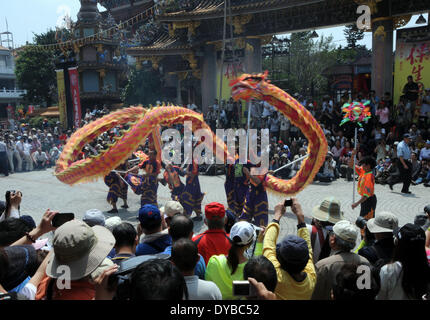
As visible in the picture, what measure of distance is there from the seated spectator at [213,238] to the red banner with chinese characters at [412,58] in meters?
10.7

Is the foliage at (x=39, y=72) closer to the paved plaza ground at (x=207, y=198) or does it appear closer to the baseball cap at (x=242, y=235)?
the paved plaza ground at (x=207, y=198)

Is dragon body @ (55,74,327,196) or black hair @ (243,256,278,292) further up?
dragon body @ (55,74,327,196)

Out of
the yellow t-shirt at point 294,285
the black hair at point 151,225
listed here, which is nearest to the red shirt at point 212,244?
the black hair at point 151,225

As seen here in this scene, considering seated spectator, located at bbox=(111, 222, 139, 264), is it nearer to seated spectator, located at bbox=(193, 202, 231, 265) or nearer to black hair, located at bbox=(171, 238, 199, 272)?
seated spectator, located at bbox=(193, 202, 231, 265)

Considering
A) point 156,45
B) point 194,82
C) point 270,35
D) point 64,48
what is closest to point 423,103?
point 270,35

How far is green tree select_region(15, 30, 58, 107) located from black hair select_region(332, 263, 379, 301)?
100 ft

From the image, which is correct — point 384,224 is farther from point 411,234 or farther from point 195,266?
point 195,266

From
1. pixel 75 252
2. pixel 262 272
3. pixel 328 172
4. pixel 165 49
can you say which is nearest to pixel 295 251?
pixel 262 272

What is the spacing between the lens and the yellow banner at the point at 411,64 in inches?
463

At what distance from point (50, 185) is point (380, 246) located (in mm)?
9978

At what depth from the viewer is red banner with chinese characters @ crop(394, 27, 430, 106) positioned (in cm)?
1174

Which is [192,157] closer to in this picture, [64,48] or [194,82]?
[194,82]

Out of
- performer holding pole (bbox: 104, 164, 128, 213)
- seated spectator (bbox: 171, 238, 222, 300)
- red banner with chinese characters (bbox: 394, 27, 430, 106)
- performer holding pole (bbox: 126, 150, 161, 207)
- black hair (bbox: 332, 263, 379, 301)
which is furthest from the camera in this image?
red banner with chinese characters (bbox: 394, 27, 430, 106)

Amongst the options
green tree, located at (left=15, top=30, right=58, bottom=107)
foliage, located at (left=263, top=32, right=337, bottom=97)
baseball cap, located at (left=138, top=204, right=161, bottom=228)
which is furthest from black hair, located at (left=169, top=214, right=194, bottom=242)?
green tree, located at (left=15, top=30, right=58, bottom=107)
